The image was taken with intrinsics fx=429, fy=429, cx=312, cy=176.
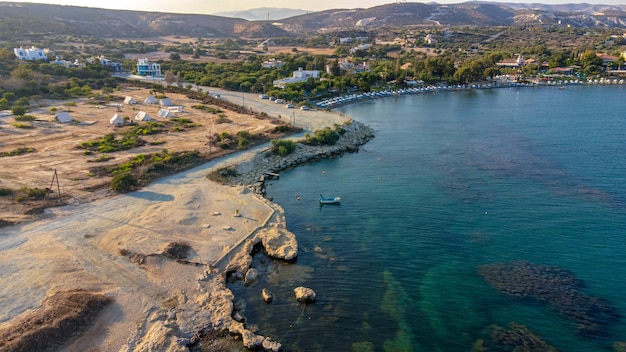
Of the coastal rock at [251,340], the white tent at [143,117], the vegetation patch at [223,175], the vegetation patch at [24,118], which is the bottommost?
the coastal rock at [251,340]

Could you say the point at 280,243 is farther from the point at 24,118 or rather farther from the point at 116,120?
the point at 24,118

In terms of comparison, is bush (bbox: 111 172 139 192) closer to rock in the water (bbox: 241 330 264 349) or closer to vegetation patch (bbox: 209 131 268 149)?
vegetation patch (bbox: 209 131 268 149)

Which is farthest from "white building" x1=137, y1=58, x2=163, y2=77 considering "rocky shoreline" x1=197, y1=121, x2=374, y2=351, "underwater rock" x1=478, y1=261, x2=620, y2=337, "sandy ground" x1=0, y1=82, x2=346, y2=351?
"underwater rock" x1=478, y1=261, x2=620, y2=337

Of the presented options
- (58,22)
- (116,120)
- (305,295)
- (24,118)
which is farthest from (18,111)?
(58,22)

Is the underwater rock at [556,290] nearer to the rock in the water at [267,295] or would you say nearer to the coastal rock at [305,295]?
the coastal rock at [305,295]

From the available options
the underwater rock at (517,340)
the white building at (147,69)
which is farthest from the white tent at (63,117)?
the underwater rock at (517,340)

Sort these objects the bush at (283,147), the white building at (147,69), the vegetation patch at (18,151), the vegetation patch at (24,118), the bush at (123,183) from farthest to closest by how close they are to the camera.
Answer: the white building at (147,69) < the vegetation patch at (24,118) < the bush at (283,147) < the vegetation patch at (18,151) < the bush at (123,183)
